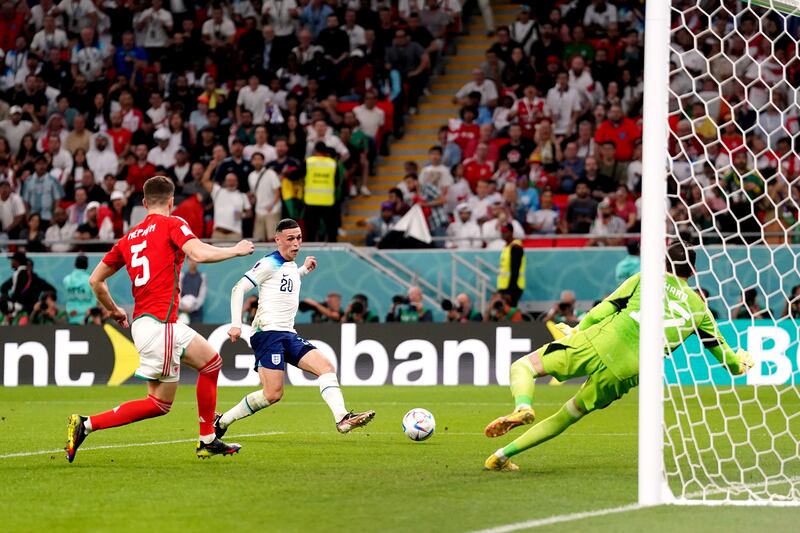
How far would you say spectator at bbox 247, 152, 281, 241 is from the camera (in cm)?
2128

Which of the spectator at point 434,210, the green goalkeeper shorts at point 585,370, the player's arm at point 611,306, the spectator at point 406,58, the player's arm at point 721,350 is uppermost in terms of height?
the spectator at point 406,58

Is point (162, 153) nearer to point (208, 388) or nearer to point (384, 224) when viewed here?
point (384, 224)

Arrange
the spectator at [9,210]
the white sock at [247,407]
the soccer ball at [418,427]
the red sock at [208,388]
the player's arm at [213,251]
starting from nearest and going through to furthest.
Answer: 1. the player's arm at [213,251]
2. the red sock at [208,388]
3. the soccer ball at [418,427]
4. the white sock at [247,407]
5. the spectator at [9,210]

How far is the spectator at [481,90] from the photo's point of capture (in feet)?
76.3

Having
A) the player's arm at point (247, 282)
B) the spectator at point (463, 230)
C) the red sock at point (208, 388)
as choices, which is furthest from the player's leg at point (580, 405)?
the spectator at point (463, 230)

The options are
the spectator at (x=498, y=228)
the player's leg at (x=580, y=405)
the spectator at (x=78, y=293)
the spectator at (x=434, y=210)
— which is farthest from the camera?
the spectator at (x=434, y=210)

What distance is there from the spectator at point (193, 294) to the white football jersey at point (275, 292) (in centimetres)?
897

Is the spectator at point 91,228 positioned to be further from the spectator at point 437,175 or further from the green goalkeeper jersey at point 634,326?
the green goalkeeper jersey at point 634,326

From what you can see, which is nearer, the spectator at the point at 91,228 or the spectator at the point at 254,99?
the spectator at the point at 91,228

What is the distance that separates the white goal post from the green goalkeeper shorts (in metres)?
0.44

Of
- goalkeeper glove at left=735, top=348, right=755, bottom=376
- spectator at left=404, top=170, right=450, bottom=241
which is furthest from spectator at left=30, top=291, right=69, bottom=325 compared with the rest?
goalkeeper glove at left=735, top=348, right=755, bottom=376

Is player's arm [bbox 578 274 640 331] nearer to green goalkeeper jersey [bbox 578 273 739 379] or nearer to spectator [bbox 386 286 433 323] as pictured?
green goalkeeper jersey [bbox 578 273 739 379]

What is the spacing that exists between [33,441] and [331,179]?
10.2 m

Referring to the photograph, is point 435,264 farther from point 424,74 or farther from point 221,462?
point 221,462
